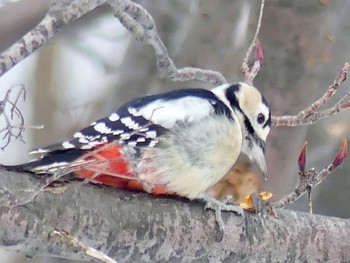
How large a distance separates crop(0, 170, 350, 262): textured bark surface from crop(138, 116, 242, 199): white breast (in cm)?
4

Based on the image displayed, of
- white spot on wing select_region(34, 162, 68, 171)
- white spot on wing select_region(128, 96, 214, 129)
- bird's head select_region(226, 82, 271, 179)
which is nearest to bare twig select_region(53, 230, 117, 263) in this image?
white spot on wing select_region(34, 162, 68, 171)

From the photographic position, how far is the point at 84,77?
329 cm

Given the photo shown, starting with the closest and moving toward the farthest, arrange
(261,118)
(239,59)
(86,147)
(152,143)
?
(86,147), (152,143), (261,118), (239,59)

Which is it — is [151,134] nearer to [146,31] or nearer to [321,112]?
[146,31]

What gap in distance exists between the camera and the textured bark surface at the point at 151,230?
1488 millimetres

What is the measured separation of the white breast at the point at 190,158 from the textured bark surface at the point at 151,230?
0.04 meters

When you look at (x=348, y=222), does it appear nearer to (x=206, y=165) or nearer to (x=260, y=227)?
(x=260, y=227)

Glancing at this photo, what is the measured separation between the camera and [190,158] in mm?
1812

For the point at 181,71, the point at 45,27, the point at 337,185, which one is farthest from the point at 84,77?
the point at 45,27

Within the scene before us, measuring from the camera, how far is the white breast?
179 centimetres

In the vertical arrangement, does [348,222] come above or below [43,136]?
below

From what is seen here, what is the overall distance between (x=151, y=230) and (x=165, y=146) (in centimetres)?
20

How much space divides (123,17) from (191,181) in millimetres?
352

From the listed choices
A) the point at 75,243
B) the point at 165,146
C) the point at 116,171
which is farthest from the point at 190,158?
the point at 75,243
